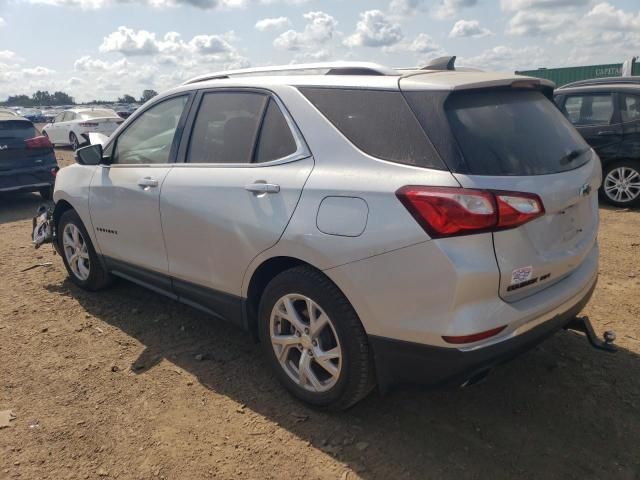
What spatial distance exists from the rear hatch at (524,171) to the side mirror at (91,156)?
2754 mm

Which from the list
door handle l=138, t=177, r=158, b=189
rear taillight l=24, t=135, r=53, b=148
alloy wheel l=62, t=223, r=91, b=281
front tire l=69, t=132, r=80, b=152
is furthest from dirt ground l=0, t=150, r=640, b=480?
front tire l=69, t=132, r=80, b=152

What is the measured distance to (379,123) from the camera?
2.58 meters

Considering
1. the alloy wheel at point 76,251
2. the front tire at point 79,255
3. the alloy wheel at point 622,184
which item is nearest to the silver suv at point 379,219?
the front tire at point 79,255

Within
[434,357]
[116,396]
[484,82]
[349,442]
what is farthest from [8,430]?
[484,82]

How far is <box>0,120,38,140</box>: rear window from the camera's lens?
873 cm

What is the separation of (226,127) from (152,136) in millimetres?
894

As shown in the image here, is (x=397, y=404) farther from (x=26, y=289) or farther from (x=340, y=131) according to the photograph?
(x=26, y=289)

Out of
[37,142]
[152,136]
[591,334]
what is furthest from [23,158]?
[591,334]

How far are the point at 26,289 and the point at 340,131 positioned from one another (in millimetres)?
3873

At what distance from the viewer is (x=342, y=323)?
2.61 metres

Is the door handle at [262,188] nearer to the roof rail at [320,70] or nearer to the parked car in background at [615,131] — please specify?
the roof rail at [320,70]

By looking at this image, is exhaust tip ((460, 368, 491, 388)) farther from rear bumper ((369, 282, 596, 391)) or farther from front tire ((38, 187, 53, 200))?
front tire ((38, 187, 53, 200))

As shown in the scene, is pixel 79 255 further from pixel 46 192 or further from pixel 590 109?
pixel 590 109

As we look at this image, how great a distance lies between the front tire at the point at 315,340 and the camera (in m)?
2.62
